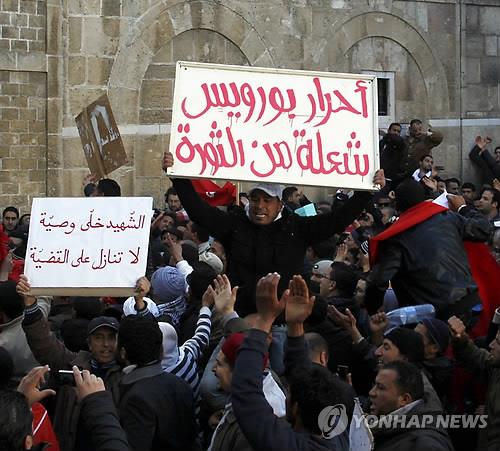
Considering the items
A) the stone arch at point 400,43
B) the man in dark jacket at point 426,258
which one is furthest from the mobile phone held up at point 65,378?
the stone arch at point 400,43

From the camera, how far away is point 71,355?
6.29 metres

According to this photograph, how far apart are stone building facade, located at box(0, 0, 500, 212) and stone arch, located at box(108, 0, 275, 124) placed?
0.02 meters

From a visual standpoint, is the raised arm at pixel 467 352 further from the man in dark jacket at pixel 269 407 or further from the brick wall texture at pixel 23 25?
the brick wall texture at pixel 23 25

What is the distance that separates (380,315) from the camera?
713 centimetres

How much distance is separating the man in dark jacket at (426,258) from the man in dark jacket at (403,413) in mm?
2106

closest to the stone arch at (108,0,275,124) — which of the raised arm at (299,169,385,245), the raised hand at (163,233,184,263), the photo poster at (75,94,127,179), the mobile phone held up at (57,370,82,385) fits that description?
the photo poster at (75,94,127,179)

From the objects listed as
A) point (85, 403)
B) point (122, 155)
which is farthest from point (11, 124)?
point (85, 403)

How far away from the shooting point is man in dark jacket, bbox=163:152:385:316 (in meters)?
6.96

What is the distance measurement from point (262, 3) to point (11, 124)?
4314mm

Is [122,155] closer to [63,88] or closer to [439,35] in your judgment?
[63,88]

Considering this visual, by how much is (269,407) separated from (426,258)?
3351 millimetres

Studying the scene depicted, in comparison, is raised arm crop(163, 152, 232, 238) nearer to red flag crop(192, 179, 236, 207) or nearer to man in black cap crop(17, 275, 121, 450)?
man in black cap crop(17, 275, 121, 450)

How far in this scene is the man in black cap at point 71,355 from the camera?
5.78 m

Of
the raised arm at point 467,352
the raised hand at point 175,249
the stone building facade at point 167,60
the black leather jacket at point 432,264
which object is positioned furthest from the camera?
the stone building facade at point 167,60
